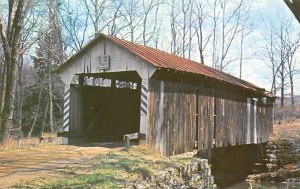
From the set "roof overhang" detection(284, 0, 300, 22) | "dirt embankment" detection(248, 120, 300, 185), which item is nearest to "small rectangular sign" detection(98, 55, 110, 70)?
"roof overhang" detection(284, 0, 300, 22)

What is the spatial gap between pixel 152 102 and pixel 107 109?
4846mm

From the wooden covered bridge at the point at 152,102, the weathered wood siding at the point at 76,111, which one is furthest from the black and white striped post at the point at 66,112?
the weathered wood siding at the point at 76,111

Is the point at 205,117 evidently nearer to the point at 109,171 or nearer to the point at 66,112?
the point at 66,112

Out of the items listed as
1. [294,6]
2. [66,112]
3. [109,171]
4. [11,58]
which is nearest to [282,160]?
[66,112]

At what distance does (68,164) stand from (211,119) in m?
8.20

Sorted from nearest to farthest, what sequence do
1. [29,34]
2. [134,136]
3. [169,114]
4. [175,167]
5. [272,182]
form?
[175,167]
[134,136]
[169,114]
[272,182]
[29,34]

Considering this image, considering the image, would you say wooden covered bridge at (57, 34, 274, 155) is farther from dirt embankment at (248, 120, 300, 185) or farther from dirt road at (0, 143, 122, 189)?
dirt embankment at (248, 120, 300, 185)

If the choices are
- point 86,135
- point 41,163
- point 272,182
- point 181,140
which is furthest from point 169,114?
point 272,182

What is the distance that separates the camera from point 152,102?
12445mm

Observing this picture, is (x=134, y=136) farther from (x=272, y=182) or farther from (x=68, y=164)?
(x=272, y=182)

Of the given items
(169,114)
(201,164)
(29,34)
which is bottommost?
(201,164)

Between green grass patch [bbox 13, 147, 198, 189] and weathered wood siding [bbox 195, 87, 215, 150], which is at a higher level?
weathered wood siding [bbox 195, 87, 215, 150]

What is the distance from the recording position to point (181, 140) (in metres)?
13.8

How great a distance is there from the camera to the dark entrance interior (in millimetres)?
15405
